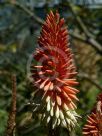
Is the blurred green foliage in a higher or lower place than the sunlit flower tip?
higher

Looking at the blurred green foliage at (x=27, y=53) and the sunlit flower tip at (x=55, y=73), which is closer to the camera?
the sunlit flower tip at (x=55, y=73)

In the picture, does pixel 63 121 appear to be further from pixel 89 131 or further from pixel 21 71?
pixel 21 71

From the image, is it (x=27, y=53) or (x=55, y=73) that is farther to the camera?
(x=27, y=53)

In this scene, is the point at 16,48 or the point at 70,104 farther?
the point at 16,48

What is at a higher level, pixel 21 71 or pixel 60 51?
pixel 21 71

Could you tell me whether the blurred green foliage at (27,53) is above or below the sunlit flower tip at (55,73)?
above

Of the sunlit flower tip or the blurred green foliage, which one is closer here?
the sunlit flower tip

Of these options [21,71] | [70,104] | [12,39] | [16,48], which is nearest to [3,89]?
[21,71]

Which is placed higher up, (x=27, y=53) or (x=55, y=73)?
(x=27, y=53)
